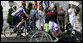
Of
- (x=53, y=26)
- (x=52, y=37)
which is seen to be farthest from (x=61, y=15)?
(x=52, y=37)

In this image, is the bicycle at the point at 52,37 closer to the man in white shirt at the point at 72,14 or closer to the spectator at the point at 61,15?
the spectator at the point at 61,15

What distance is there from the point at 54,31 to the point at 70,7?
10.5 feet

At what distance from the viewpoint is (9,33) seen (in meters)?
9.10

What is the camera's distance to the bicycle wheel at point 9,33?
8.99 metres

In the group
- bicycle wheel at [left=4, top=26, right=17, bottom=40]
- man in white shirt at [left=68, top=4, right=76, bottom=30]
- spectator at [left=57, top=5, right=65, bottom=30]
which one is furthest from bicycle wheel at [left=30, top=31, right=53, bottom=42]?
man in white shirt at [left=68, top=4, right=76, bottom=30]

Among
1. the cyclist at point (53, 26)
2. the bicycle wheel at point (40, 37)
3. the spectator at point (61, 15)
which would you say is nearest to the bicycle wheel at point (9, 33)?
the spectator at point (61, 15)

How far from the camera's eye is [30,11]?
9.48 m

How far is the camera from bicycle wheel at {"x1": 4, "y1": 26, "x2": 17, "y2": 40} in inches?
354

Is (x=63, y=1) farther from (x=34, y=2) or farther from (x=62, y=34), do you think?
(x=62, y=34)

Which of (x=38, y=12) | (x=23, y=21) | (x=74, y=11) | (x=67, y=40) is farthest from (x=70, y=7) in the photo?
(x=67, y=40)

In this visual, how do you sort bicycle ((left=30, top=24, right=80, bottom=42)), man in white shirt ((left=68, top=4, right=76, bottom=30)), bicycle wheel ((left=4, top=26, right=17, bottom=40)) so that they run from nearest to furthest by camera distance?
bicycle ((left=30, top=24, right=80, bottom=42)) → bicycle wheel ((left=4, top=26, right=17, bottom=40)) → man in white shirt ((left=68, top=4, right=76, bottom=30))

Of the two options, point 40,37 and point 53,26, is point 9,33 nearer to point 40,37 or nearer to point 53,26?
point 40,37

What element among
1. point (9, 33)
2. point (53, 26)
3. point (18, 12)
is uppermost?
point (18, 12)

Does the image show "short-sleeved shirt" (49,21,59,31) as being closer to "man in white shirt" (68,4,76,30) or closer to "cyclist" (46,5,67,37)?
"cyclist" (46,5,67,37)
